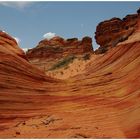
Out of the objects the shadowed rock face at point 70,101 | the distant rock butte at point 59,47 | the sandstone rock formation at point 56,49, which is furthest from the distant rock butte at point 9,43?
the distant rock butte at point 59,47

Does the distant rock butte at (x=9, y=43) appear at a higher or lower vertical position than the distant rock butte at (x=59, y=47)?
lower

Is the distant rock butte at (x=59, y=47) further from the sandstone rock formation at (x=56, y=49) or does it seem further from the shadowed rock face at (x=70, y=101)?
the shadowed rock face at (x=70, y=101)

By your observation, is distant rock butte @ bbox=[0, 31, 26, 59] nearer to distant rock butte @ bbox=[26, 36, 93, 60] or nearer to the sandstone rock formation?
the sandstone rock formation

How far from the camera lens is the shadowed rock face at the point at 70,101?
9.79m

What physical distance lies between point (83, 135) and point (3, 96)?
4343 millimetres

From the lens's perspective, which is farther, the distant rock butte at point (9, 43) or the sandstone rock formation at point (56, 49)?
the sandstone rock formation at point (56, 49)

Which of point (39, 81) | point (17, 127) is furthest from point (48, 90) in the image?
point (17, 127)

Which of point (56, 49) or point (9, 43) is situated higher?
point (56, 49)

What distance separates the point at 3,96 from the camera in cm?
1262

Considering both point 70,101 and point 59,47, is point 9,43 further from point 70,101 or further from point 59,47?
point 59,47

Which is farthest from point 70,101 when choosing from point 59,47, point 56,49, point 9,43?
point 59,47

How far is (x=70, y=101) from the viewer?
45.3ft

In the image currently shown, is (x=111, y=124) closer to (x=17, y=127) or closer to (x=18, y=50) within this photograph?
(x=17, y=127)

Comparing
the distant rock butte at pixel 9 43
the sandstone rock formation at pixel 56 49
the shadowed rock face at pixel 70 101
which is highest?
the sandstone rock formation at pixel 56 49
